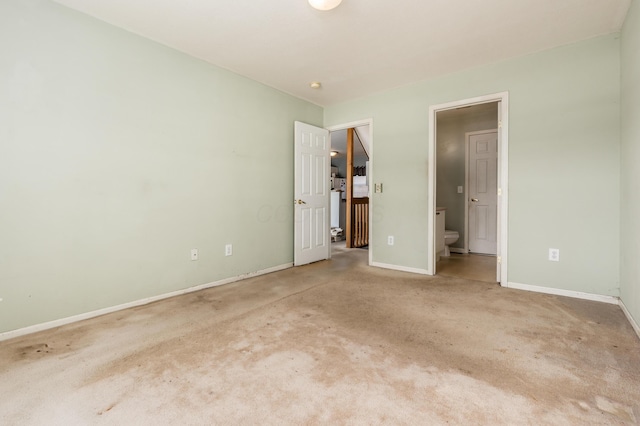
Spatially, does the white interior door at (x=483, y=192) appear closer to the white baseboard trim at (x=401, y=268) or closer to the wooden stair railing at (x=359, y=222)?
the wooden stair railing at (x=359, y=222)

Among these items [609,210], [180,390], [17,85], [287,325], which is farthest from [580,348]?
[17,85]

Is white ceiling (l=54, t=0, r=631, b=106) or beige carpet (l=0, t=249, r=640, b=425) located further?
white ceiling (l=54, t=0, r=631, b=106)


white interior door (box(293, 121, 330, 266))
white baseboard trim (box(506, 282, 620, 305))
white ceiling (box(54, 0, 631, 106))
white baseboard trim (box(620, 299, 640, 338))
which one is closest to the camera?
white baseboard trim (box(620, 299, 640, 338))

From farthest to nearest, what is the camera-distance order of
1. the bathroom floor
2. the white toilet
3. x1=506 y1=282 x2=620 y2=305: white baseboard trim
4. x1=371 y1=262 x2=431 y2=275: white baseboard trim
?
the white toilet, x1=371 y1=262 x2=431 y2=275: white baseboard trim, the bathroom floor, x1=506 y1=282 x2=620 y2=305: white baseboard trim

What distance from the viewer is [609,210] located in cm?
255

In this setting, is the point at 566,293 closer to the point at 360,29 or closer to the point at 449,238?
the point at 449,238

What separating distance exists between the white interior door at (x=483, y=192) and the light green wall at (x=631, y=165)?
2.45 meters

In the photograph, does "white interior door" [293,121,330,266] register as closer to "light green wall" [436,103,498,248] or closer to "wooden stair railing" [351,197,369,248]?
"wooden stair railing" [351,197,369,248]

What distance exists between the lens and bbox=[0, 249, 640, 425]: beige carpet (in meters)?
1.25

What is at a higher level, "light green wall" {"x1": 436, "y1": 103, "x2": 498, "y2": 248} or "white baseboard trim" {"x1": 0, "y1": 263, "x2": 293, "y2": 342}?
"light green wall" {"x1": 436, "y1": 103, "x2": 498, "y2": 248}

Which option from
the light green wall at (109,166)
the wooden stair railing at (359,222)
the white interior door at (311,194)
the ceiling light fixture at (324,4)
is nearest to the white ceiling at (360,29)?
the ceiling light fixture at (324,4)

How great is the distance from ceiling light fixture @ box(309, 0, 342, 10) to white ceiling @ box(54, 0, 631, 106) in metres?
0.11

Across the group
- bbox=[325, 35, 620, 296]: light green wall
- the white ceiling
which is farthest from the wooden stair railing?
the white ceiling

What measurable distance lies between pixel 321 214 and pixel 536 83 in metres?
2.84
